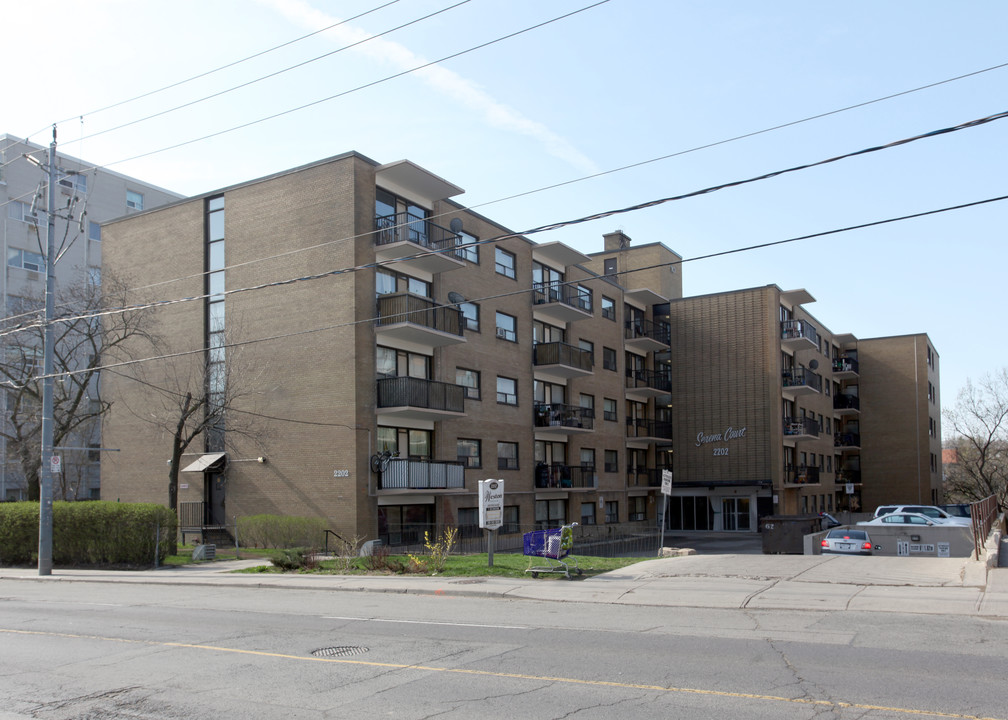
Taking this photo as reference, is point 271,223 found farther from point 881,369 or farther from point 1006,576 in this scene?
point 881,369

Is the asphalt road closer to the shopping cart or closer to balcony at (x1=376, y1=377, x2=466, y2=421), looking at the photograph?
the shopping cart

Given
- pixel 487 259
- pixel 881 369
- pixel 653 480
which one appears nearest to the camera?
pixel 487 259

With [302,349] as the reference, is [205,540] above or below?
below

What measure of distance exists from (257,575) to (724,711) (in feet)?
55.2

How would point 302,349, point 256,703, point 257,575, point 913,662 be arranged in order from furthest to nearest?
1. point 302,349
2. point 257,575
3. point 913,662
4. point 256,703

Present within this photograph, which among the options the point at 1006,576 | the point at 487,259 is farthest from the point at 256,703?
the point at 487,259

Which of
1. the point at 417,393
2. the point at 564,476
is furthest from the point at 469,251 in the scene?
the point at 564,476

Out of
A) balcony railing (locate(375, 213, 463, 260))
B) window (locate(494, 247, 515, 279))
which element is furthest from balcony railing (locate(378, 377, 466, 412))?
window (locate(494, 247, 515, 279))

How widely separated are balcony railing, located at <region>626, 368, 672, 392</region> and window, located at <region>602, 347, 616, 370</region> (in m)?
2.69

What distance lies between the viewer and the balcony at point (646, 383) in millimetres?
50062

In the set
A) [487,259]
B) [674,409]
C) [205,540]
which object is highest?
[487,259]

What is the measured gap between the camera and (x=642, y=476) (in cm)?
5028

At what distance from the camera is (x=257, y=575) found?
71.5 ft

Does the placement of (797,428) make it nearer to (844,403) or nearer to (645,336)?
(645,336)
